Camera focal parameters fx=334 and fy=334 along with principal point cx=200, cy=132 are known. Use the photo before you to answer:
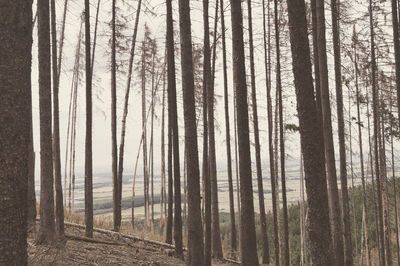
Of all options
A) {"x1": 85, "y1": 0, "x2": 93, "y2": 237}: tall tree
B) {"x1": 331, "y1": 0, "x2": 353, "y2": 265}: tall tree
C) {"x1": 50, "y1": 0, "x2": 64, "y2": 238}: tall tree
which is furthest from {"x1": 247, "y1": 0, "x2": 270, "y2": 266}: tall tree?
{"x1": 50, "y1": 0, "x2": 64, "y2": 238}: tall tree

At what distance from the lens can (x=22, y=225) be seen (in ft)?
8.07

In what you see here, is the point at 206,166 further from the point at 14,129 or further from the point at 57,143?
the point at 14,129

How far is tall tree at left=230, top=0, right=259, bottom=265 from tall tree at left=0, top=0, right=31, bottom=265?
3.97 meters

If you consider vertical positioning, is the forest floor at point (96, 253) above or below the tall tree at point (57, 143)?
below

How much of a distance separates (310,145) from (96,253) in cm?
432

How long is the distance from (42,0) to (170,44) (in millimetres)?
2554

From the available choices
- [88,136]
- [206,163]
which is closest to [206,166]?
[206,163]

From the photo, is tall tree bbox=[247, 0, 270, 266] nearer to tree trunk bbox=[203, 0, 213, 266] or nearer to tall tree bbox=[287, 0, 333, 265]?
tree trunk bbox=[203, 0, 213, 266]

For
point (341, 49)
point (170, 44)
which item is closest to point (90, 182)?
point (170, 44)

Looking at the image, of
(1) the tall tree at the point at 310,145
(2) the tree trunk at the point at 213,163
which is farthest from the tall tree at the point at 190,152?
(1) the tall tree at the point at 310,145

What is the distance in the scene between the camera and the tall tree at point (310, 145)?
4.17 m

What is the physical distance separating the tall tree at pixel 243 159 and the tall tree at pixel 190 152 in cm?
79

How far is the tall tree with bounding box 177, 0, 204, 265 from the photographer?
19.1 feet

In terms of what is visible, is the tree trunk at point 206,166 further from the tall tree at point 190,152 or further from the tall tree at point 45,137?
the tall tree at point 45,137
